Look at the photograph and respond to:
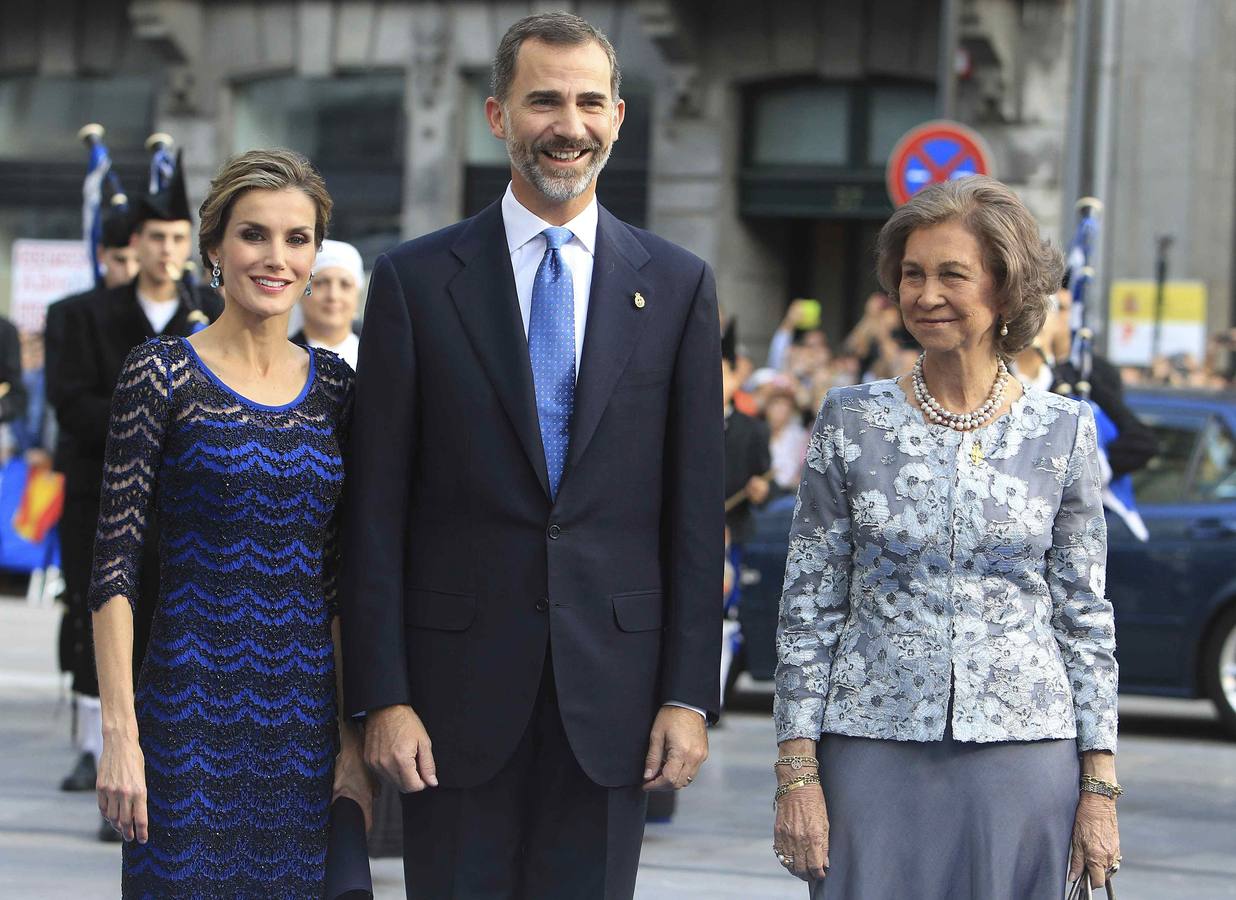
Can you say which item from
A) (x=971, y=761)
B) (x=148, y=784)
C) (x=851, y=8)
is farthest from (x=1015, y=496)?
(x=851, y=8)

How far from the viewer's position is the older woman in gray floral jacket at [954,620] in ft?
13.5

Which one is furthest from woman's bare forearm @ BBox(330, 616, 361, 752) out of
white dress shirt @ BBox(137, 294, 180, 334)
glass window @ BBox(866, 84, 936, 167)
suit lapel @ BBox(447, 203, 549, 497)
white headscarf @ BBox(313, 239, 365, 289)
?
glass window @ BBox(866, 84, 936, 167)

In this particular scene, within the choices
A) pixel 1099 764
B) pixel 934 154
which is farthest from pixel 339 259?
pixel 934 154

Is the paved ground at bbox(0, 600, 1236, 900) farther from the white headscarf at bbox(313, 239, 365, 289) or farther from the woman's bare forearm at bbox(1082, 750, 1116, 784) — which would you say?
the woman's bare forearm at bbox(1082, 750, 1116, 784)

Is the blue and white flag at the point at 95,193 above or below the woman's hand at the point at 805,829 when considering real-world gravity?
above

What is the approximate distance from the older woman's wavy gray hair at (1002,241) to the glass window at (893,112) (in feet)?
55.2

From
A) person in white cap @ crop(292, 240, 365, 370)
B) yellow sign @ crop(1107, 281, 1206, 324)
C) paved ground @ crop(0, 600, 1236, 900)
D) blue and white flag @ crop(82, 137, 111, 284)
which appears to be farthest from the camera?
yellow sign @ crop(1107, 281, 1206, 324)

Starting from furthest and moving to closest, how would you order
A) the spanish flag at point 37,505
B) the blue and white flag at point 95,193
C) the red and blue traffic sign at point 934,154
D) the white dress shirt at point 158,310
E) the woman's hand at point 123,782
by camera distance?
the spanish flag at point 37,505
the red and blue traffic sign at point 934,154
the blue and white flag at point 95,193
the white dress shirt at point 158,310
the woman's hand at point 123,782

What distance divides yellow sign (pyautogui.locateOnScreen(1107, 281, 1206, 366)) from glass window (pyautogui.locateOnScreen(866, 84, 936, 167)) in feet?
9.55

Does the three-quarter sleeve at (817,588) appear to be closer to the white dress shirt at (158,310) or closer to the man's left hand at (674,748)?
the man's left hand at (674,748)

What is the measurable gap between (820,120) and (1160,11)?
6.06 m

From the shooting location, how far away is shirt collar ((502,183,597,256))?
434 centimetres

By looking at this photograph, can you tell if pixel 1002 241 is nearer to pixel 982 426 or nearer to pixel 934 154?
pixel 982 426

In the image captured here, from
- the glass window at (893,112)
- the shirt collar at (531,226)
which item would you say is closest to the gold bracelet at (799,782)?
the shirt collar at (531,226)
